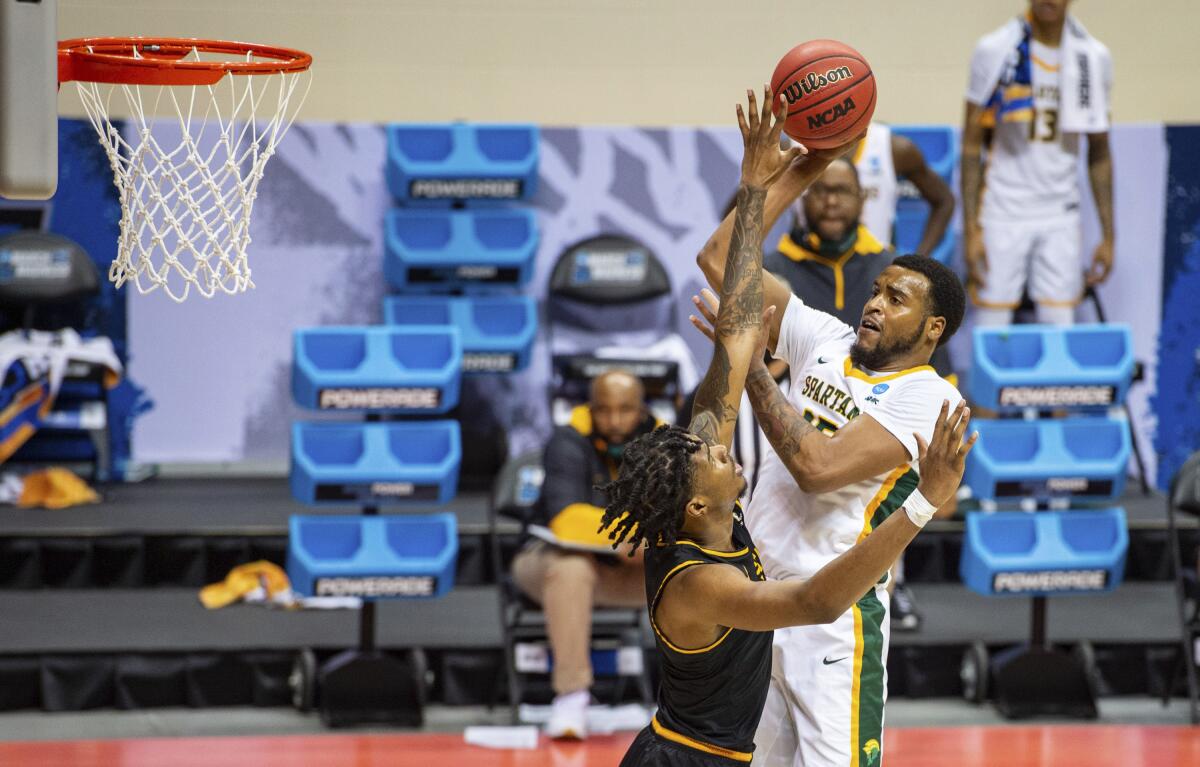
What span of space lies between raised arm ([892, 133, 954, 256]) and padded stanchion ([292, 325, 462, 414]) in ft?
7.41

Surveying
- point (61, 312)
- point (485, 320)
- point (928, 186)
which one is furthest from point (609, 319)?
point (61, 312)

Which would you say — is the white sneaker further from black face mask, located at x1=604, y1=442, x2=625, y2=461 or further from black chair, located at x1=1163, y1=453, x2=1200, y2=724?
black chair, located at x1=1163, y1=453, x2=1200, y2=724

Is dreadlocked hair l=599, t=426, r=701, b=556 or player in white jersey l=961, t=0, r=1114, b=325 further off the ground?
player in white jersey l=961, t=0, r=1114, b=325

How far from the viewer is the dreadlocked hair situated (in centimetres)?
312

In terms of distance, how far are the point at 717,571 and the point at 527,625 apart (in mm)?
3332

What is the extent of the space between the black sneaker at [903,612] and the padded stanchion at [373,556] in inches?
75.2

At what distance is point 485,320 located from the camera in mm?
7941

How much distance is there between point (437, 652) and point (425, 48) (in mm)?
3805

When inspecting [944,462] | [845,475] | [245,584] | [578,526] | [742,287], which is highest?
[742,287]

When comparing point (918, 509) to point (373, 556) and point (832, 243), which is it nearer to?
point (832, 243)

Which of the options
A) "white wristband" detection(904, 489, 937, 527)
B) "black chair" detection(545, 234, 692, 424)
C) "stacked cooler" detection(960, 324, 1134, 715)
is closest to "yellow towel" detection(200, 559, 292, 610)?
"black chair" detection(545, 234, 692, 424)

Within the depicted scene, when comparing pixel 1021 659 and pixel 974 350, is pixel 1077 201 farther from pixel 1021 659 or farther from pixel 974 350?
pixel 1021 659

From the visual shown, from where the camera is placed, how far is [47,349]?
25.4ft

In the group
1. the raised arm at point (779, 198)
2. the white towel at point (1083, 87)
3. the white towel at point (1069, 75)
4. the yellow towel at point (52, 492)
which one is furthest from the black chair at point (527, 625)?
the white towel at point (1083, 87)
